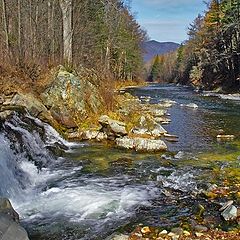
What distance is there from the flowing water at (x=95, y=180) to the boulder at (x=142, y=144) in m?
0.45

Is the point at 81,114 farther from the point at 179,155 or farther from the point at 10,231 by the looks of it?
the point at 10,231

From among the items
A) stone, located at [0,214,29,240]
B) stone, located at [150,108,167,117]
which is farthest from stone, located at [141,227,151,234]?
stone, located at [150,108,167,117]

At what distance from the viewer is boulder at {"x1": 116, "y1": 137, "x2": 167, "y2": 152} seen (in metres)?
13.7

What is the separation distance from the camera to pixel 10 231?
18.1 ft

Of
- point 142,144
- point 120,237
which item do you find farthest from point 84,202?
point 142,144

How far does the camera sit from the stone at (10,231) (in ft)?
17.6

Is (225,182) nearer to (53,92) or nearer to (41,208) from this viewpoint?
(41,208)

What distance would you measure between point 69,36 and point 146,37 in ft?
184

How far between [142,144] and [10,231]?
28.7 ft

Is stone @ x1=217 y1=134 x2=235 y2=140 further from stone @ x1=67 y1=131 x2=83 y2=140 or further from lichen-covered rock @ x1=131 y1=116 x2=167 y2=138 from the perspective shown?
stone @ x1=67 y1=131 x2=83 y2=140

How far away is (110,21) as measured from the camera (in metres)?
43.2

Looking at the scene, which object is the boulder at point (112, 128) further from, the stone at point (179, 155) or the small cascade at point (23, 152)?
the stone at point (179, 155)

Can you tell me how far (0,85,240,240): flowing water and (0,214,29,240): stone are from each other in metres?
1.31

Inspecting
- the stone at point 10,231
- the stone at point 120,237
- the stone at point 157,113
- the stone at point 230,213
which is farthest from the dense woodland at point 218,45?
the stone at point 10,231
